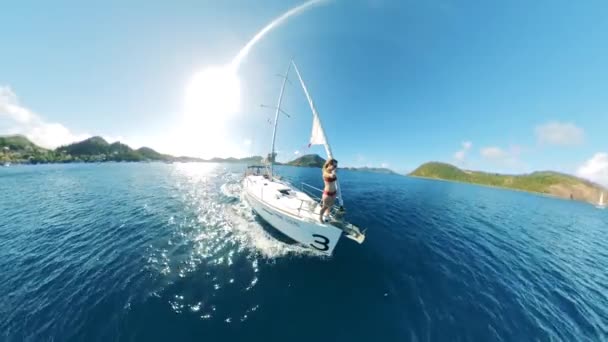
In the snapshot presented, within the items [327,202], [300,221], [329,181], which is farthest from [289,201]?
[329,181]

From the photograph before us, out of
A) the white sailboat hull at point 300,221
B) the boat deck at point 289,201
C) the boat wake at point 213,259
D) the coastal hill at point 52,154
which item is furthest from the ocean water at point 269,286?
the coastal hill at point 52,154

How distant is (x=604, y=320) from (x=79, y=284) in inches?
1065

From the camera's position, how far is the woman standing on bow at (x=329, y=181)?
920 centimetres

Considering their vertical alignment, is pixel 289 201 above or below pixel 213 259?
above

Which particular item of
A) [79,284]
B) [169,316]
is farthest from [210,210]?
[169,316]

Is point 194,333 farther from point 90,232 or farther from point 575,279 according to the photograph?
point 575,279

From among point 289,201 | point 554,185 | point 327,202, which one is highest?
point 554,185

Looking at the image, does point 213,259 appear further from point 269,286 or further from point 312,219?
point 312,219

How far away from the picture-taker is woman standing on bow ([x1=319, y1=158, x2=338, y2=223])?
9203 mm

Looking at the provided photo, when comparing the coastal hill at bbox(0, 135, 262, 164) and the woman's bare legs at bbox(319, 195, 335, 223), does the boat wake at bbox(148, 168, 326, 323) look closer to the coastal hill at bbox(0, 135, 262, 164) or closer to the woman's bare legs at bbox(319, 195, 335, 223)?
the woman's bare legs at bbox(319, 195, 335, 223)

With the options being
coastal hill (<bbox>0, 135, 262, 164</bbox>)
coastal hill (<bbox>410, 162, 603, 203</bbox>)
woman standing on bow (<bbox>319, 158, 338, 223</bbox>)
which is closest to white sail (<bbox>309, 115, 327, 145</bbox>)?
woman standing on bow (<bbox>319, 158, 338, 223</bbox>)

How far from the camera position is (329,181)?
30.8ft

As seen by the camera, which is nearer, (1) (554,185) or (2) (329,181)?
(2) (329,181)

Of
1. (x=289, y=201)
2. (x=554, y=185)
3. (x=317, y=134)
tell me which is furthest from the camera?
(x=554, y=185)
